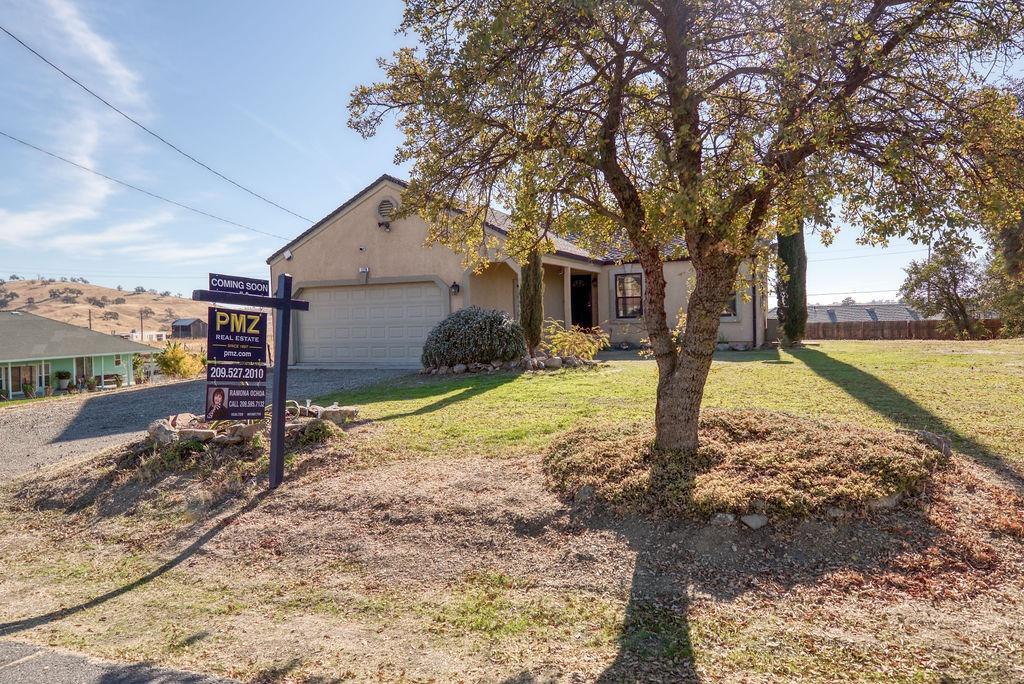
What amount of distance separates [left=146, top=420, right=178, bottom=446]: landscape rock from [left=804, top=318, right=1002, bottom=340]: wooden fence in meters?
25.6

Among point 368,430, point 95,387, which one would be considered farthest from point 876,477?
point 95,387

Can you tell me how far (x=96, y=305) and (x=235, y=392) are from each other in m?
71.9

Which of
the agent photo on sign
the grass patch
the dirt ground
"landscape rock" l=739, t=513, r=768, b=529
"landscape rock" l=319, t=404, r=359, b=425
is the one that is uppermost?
the agent photo on sign

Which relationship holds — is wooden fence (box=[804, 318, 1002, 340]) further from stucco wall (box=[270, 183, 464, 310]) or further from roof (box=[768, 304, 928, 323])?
stucco wall (box=[270, 183, 464, 310])

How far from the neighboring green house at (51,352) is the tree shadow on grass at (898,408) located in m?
26.9

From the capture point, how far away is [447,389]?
1084 cm

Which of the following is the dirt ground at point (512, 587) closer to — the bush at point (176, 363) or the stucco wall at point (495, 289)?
the stucco wall at point (495, 289)

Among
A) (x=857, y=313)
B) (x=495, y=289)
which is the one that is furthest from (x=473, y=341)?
(x=857, y=313)

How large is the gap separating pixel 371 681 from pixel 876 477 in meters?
3.75

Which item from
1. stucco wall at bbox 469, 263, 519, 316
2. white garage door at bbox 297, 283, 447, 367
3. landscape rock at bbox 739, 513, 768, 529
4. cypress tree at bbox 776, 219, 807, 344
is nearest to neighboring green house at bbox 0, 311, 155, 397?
white garage door at bbox 297, 283, 447, 367

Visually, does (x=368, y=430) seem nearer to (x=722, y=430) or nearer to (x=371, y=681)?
(x=722, y=430)

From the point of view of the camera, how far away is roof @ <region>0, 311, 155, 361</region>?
23.4m

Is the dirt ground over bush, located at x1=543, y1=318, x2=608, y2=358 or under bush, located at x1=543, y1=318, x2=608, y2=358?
under

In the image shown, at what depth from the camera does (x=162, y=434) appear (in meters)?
6.75
